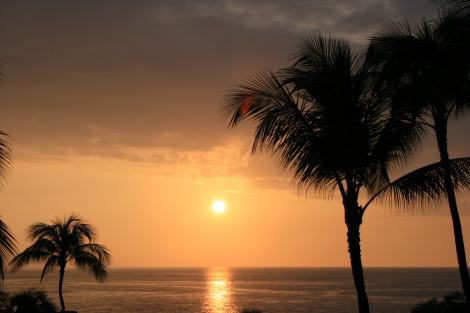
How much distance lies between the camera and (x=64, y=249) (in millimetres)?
22438

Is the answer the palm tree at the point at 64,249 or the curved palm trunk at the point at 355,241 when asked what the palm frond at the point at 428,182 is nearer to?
the curved palm trunk at the point at 355,241

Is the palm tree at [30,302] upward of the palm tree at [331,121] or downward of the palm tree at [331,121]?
downward

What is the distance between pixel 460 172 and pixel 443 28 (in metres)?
3.12

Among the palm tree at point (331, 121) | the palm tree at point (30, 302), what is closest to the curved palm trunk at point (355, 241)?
the palm tree at point (331, 121)

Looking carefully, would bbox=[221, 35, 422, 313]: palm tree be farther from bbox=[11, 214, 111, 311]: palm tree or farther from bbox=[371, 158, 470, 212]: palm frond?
bbox=[11, 214, 111, 311]: palm tree

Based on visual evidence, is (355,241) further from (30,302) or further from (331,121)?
(30,302)

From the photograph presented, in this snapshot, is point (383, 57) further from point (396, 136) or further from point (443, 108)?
point (443, 108)

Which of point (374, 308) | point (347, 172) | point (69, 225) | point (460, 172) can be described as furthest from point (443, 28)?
point (374, 308)

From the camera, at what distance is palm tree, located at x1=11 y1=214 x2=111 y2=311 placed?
2183 centimetres

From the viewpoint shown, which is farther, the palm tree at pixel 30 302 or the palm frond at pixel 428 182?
the palm tree at pixel 30 302

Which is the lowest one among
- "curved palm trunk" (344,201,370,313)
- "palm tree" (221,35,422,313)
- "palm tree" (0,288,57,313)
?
"palm tree" (0,288,57,313)

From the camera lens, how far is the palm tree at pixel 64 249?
21.8m

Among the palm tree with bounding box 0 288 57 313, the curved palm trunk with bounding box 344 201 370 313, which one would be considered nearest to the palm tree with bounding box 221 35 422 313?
the curved palm trunk with bounding box 344 201 370 313

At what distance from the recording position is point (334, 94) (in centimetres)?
960
